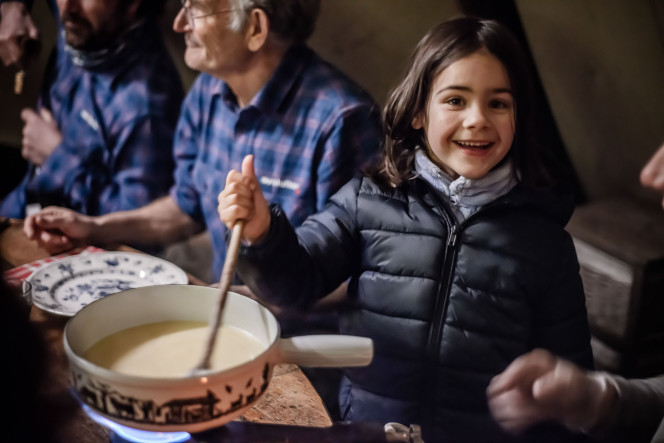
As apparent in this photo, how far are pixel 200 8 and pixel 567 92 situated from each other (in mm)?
801

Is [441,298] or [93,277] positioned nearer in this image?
[441,298]

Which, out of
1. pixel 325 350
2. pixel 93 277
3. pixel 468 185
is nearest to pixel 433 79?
pixel 468 185

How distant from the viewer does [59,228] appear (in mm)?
1688

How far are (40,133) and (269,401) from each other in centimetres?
113

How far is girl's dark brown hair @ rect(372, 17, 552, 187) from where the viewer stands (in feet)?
3.43

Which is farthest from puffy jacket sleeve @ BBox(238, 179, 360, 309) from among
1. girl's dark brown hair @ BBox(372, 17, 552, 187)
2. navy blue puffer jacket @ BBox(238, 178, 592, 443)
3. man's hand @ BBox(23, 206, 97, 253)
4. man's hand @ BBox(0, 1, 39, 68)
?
man's hand @ BBox(0, 1, 39, 68)

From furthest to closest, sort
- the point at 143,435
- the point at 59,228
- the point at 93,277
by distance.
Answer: the point at 59,228
the point at 93,277
the point at 143,435

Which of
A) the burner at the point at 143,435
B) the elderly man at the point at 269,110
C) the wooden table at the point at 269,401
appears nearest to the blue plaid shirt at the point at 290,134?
the elderly man at the point at 269,110

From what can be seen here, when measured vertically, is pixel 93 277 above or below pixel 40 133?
below

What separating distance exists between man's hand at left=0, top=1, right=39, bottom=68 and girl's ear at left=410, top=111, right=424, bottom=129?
1162 mm

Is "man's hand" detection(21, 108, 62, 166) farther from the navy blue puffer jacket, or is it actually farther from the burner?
the burner

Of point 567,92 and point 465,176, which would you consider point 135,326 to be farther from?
point 567,92

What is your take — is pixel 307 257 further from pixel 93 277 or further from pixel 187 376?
Answer: pixel 93 277

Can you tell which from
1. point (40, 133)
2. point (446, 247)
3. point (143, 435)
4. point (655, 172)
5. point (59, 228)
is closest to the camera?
point (143, 435)
